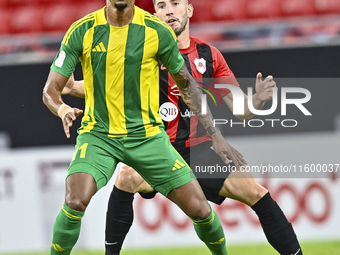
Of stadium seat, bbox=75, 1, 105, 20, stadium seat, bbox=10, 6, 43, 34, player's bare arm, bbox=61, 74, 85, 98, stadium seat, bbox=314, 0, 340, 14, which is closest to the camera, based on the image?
player's bare arm, bbox=61, 74, 85, 98

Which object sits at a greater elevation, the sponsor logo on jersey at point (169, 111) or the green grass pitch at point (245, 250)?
Result: the sponsor logo on jersey at point (169, 111)

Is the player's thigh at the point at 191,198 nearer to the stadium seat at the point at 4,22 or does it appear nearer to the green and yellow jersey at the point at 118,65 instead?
the green and yellow jersey at the point at 118,65

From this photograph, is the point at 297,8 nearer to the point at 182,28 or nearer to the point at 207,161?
the point at 182,28

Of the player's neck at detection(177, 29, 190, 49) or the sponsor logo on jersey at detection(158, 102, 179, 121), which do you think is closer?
the sponsor logo on jersey at detection(158, 102, 179, 121)

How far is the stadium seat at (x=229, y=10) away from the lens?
7094mm

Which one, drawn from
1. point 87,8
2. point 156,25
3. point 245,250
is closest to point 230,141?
point 245,250

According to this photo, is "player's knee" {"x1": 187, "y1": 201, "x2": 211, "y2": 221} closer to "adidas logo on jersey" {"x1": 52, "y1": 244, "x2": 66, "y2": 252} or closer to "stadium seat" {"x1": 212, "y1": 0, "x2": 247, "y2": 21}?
"adidas logo on jersey" {"x1": 52, "y1": 244, "x2": 66, "y2": 252}

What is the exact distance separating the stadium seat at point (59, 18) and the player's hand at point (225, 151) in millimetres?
4226

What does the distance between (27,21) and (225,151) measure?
4809mm

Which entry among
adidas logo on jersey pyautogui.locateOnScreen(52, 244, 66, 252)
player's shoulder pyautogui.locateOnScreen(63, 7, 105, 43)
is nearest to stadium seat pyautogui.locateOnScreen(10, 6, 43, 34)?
player's shoulder pyautogui.locateOnScreen(63, 7, 105, 43)

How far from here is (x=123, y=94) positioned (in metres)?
3.21

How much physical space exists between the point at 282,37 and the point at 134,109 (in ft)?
10.4

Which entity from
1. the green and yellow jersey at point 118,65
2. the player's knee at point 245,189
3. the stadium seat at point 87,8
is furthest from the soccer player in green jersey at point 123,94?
the stadium seat at point 87,8

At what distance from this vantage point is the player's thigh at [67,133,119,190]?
307 centimetres
